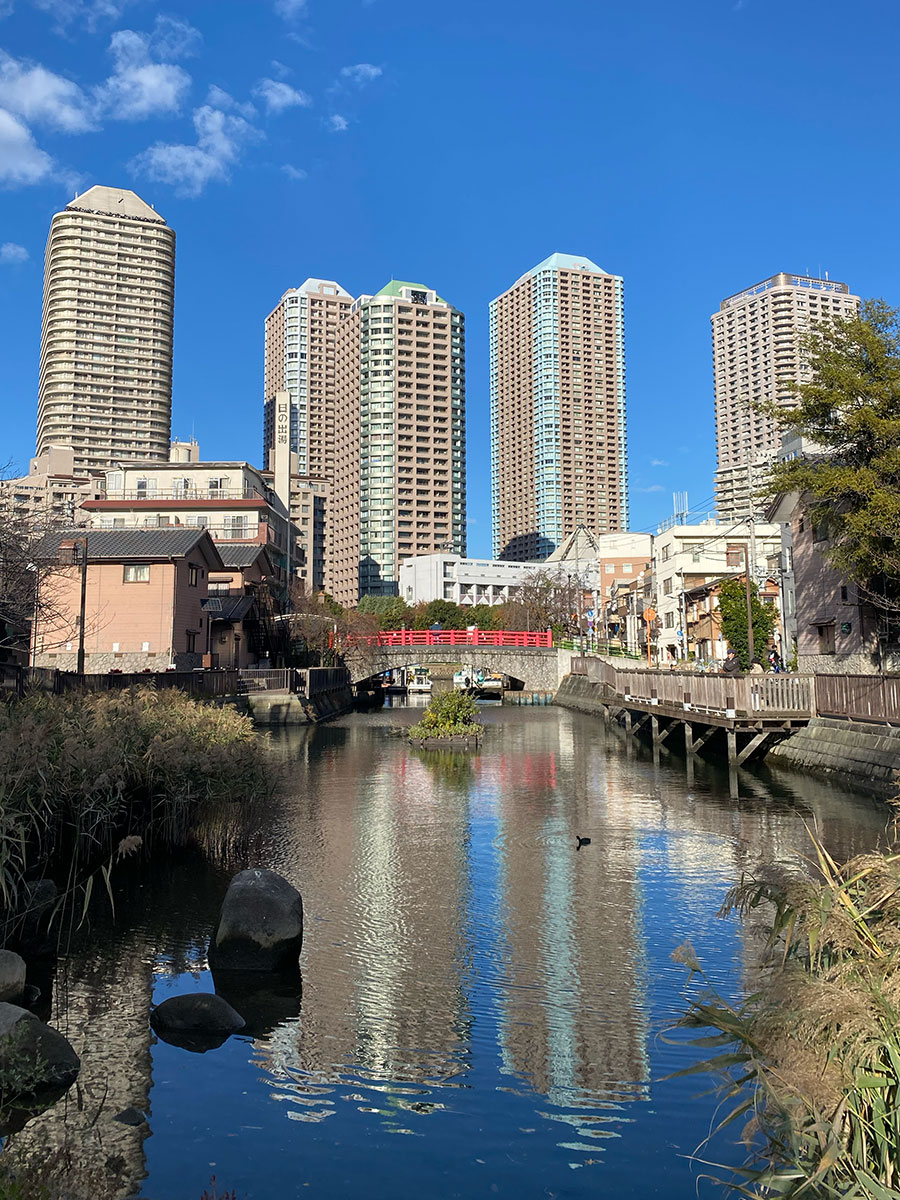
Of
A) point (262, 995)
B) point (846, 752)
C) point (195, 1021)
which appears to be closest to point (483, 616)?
point (846, 752)

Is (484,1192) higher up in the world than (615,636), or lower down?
lower down

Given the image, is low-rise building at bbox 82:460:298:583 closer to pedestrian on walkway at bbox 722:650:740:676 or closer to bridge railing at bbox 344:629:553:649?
bridge railing at bbox 344:629:553:649

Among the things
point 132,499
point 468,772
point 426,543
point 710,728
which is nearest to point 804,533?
point 710,728

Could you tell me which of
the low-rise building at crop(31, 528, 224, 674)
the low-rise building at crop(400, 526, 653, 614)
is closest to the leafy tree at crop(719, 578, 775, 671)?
the low-rise building at crop(31, 528, 224, 674)

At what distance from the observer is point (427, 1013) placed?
10016mm

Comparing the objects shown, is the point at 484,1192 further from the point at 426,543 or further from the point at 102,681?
the point at 426,543

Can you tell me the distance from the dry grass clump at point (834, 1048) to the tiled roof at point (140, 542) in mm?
44803

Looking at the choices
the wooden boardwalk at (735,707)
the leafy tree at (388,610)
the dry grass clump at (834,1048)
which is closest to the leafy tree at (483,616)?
the leafy tree at (388,610)

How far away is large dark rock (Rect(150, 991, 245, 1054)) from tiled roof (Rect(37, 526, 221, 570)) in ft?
129

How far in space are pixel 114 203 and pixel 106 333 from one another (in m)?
22.7

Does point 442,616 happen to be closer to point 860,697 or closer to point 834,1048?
point 860,697

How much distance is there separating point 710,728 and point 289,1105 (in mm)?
31026

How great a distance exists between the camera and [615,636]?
3920 inches

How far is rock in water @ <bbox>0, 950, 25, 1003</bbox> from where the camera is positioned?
9398mm
